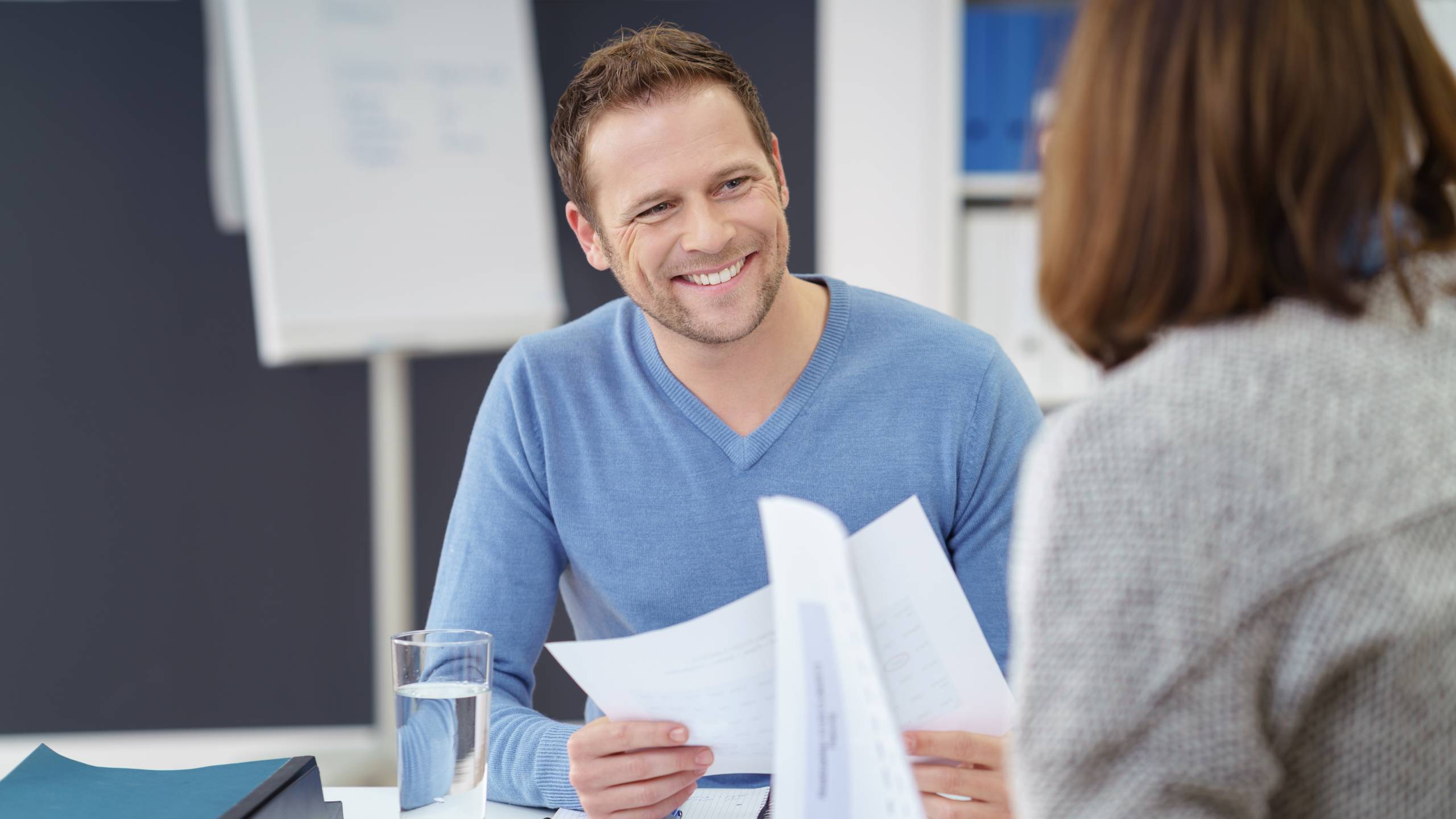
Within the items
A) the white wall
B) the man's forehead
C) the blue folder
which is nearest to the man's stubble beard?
the man's forehead

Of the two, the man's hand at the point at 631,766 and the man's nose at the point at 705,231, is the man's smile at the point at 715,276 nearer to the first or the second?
the man's nose at the point at 705,231

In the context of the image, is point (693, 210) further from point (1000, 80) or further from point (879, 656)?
point (1000, 80)

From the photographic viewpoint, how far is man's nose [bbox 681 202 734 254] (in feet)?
4.25

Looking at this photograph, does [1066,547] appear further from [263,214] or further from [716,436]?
[263,214]

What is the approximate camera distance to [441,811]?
0.89 m

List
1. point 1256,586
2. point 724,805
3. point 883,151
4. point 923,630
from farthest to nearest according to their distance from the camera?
point 883,151, point 724,805, point 923,630, point 1256,586

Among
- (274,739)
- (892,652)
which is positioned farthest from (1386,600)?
(274,739)

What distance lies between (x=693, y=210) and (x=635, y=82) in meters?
0.16

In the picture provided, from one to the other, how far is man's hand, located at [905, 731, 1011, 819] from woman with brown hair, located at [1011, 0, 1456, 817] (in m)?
0.32

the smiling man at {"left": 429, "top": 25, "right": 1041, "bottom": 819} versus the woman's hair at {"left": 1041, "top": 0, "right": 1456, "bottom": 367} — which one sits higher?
the woman's hair at {"left": 1041, "top": 0, "right": 1456, "bottom": 367}

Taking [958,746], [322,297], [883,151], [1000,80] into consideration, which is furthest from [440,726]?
[883,151]

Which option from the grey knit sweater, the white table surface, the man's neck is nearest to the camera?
the grey knit sweater

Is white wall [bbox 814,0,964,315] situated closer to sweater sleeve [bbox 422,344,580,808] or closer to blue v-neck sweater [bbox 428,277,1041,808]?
blue v-neck sweater [bbox 428,277,1041,808]

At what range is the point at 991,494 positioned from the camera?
1.29 metres
